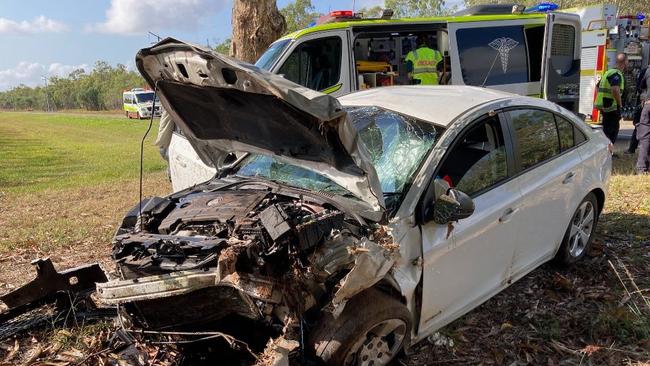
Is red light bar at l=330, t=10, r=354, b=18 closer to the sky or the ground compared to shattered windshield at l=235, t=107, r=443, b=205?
closer to the sky

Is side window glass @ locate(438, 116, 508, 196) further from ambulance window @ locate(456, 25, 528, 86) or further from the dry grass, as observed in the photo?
ambulance window @ locate(456, 25, 528, 86)

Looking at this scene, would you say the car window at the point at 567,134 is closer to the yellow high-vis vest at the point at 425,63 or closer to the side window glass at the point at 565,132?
the side window glass at the point at 565,132

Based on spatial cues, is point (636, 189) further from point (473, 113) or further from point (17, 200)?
point (17, 200)

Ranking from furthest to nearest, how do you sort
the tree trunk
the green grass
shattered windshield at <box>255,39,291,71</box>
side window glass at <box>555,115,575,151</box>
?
1. the green grass
2. the tree trunk
3. shattered windshield at <box>255,39,291,71</box>
4. side window glass at <box>555,115,575,151</box>

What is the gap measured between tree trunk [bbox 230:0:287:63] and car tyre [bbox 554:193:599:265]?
6.88m

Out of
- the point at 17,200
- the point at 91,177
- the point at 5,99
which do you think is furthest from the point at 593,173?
the point at 5,99

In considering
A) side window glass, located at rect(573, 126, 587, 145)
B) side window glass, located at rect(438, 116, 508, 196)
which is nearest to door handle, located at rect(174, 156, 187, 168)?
side window glass, located at rect(438, 116, 508, 196)

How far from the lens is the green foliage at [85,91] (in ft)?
270

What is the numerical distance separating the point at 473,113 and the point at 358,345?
176cm

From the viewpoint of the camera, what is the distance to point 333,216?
2658 millimetres

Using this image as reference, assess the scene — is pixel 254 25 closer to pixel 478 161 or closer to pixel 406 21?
pixel 406 21

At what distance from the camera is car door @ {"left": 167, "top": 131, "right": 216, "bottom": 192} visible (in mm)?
4965

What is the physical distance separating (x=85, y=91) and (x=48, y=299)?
312ft

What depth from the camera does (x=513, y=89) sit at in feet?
29.7
